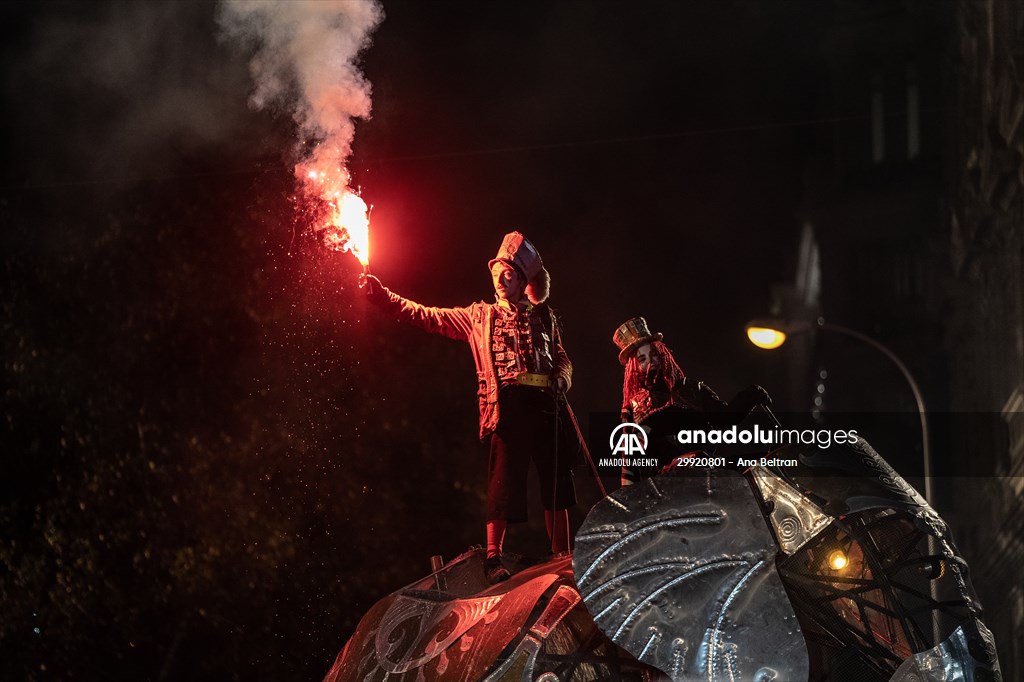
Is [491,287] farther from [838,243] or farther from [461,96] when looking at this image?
[838,243]

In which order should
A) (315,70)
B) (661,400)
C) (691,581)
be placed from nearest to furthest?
(691,581) → (661,400) → (315,70)

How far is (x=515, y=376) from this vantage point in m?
5.78

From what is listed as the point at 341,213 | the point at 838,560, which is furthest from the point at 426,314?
the point at 838,560

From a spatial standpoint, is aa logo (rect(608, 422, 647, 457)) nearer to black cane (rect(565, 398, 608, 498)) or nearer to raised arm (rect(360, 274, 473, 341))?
black cane (rect(565, 398, 608, 498))

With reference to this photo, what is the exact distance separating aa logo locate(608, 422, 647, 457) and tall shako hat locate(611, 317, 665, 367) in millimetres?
374

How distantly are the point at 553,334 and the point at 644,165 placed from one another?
2.82 m

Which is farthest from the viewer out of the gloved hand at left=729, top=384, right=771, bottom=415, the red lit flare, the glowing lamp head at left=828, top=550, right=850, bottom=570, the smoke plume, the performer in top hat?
the smoke plume

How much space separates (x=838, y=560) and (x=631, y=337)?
1.57m

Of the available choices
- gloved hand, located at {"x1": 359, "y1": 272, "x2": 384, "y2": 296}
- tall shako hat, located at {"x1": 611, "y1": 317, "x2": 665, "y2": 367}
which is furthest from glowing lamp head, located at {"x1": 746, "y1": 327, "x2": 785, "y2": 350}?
gloved hand, located at {"x1": 359, "y1": 272, "x2": 384, "y2": 296}

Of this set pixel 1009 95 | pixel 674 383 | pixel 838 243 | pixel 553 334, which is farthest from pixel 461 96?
pixel 838 243

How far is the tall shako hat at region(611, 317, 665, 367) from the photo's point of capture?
5828 millimetres

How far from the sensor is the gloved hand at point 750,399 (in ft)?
17.5

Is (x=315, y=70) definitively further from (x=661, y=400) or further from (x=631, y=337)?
(x=661, y=400)

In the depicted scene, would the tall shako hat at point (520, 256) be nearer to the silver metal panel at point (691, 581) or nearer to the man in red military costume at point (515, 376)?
the man in red military costume at point (515, 376)
